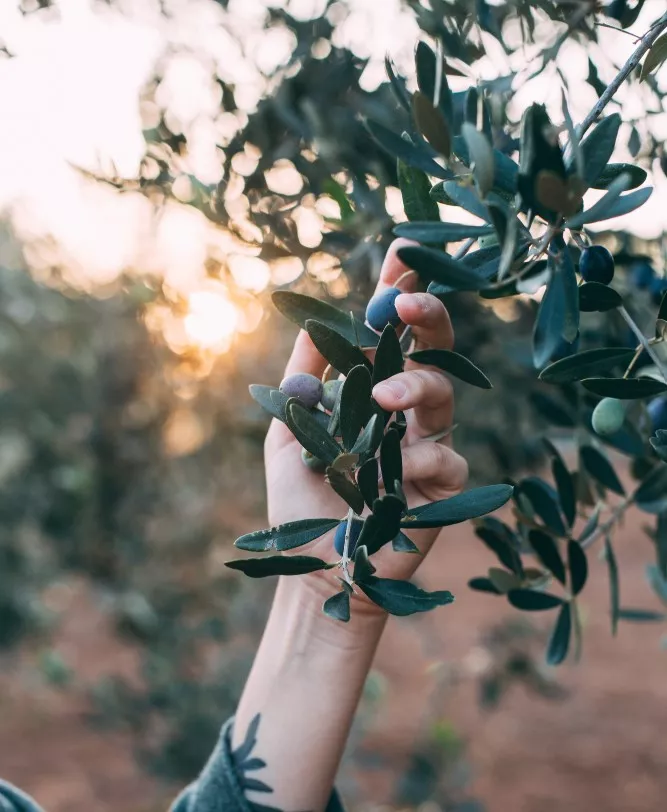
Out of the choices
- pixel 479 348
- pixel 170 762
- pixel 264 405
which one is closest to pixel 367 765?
pixel 170 762

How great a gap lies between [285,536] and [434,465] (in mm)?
277

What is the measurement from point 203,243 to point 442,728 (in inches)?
86.1

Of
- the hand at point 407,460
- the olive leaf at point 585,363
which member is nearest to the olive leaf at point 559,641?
the hand at point 407,460

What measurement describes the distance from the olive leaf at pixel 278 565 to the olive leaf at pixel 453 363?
0.54 feet

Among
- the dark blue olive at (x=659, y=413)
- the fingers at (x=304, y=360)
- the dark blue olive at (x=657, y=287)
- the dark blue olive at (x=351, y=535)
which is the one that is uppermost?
the dark blue olive at (x=657, y=287)

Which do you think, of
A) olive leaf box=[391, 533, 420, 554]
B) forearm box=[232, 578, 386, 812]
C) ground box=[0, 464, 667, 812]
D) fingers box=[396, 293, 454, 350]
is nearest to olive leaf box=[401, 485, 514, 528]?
olive leaf box=[391, 533, 420, 554]

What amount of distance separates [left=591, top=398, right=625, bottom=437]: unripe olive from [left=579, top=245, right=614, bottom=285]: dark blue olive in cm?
15

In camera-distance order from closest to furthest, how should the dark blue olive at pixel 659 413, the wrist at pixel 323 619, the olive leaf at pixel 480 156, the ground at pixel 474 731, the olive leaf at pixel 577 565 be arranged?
the olive leaf at pixel 480 156 < the dark blue olive at pixel 659 413 < the olive leaf at pixel 577 565 < the wrist at pixel 323 619 < the ground at pixel 474 731

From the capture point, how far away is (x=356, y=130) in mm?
1285

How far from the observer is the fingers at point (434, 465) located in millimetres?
855

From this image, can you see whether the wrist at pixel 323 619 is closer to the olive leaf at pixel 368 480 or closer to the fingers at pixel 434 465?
the fingers at pixel 434 465

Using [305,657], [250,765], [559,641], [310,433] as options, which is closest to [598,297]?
[310,433]

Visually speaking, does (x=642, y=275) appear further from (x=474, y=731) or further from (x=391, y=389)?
(x=474, y=731)

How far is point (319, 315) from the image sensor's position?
68 cm
